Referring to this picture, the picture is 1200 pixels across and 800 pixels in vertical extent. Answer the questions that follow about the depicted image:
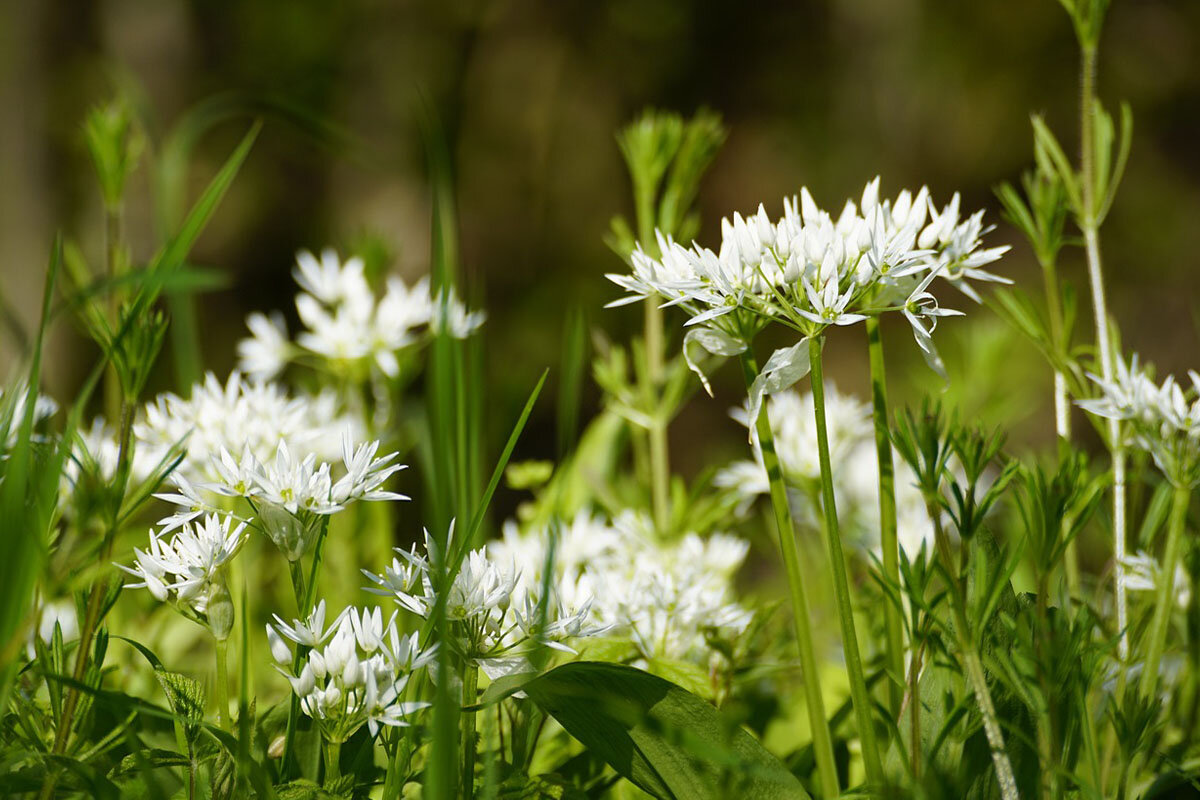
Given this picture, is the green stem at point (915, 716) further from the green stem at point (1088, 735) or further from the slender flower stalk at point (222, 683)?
the slender flower stalk at point (222, 683)

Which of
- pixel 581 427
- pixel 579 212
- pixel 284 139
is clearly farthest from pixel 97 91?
pixel 581 427

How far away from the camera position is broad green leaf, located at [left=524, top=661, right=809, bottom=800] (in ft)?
1.75

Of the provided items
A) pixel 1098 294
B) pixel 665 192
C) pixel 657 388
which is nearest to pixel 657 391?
pixel 657 388

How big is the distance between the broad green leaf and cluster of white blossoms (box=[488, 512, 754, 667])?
→ 0.07 meters

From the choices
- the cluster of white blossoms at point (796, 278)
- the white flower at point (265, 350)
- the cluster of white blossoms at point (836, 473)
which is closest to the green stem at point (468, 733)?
the cluster of white blossoms at point (796, 278)

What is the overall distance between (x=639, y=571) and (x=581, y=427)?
4.03m

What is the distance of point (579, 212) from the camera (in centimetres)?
509

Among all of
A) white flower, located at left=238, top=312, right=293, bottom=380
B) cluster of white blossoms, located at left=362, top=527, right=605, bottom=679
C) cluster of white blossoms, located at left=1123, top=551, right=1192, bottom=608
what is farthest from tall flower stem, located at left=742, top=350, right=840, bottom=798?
white flower, located at left=238, top=312, right=293, bottom=380

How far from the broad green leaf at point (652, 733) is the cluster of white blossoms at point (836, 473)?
27cm

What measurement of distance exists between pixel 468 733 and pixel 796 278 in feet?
0.94

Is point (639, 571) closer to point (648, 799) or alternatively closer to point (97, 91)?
point (648, 799)

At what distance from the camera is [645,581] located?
2.52ft

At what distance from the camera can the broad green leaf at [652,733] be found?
53 centimetres

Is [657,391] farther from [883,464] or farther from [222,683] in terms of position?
[222,683]
